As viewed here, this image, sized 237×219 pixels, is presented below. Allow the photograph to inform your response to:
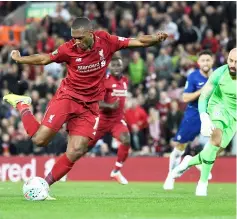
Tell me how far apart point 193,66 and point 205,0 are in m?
2.90

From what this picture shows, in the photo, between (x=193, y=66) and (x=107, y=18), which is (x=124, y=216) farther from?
(x=107, y=18)

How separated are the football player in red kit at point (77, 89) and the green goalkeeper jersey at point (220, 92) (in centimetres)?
127

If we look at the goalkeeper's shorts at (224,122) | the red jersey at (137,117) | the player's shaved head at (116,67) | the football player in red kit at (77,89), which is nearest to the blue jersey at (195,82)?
the player's shaved head at (116,67)

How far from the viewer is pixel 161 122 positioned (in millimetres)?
22219

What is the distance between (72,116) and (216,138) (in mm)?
2221

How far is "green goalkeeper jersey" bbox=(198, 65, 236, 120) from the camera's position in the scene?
43.3 feet

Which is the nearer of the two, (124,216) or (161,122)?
(124,216)

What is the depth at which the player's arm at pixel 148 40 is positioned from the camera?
1241cm

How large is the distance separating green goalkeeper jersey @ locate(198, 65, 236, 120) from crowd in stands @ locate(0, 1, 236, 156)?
7627mm

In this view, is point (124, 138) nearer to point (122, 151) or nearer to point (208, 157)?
point (122, 151)

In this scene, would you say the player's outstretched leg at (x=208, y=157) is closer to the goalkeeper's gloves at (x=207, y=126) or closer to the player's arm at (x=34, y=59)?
the goalkeeper's gloves at (x=207, y=126)

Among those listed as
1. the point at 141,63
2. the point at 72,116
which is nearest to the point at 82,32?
the point at 72,116

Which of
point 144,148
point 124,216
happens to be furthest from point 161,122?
point 124,216

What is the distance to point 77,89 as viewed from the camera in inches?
507
